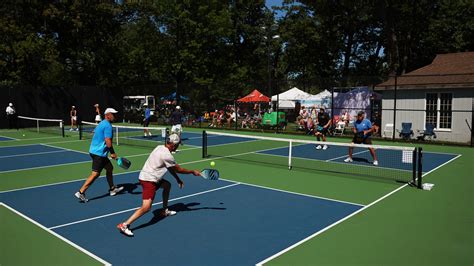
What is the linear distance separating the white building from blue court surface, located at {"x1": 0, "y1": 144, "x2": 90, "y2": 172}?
615 inches

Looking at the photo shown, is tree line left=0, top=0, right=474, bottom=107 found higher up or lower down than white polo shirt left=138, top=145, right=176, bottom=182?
higher up

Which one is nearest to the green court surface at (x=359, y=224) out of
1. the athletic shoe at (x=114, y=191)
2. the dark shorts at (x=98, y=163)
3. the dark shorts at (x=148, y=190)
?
the dark shorts at (x=148, y=190)

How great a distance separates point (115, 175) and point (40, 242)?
5505mm

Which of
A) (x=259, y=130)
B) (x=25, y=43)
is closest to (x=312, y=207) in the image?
(x=259, y=130)

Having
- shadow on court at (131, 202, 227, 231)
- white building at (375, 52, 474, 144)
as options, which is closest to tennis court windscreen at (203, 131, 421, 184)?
shadow on court at (131, 202, 227, 231)

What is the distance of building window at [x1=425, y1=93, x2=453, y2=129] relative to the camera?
2269cm

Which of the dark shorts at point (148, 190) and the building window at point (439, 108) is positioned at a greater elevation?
the building window at point (439, 108)

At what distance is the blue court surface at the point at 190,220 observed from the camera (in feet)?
19.3

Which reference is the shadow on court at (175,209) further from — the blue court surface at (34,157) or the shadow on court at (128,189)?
the blue court surface at (34,157)

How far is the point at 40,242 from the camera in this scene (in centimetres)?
636

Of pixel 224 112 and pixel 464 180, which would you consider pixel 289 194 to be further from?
pixel 224 112

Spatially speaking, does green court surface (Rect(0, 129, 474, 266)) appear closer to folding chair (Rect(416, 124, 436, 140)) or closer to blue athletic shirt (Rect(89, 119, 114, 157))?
blue athletic shirt (Rect(89, 119, 114, 157))

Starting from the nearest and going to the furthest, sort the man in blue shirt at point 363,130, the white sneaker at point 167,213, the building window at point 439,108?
the white sneaker at point 167,213
the man in blue shirt at point 363,130
the building window at point 439,108

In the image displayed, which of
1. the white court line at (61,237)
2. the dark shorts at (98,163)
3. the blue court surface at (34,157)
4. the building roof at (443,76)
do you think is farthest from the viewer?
the building roof at (443,76)
